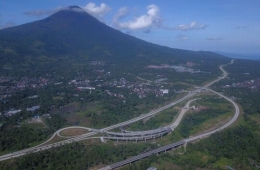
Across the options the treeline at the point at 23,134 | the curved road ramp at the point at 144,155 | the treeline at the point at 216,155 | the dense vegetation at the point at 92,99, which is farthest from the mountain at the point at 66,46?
the treeline at the point at 216,155

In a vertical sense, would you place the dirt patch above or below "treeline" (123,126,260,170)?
above

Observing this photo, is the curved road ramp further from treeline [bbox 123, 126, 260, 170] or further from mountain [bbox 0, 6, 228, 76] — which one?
mountain [bbox 0, 6, 228, 76]

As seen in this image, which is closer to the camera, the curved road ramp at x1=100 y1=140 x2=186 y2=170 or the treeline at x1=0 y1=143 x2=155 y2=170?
the treeline at x1=0 y1=143 x2=155 y2=170

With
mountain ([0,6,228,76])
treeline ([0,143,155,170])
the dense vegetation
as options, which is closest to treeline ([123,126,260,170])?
the dense vegetation

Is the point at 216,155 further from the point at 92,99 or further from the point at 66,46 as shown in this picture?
the point at 66,46

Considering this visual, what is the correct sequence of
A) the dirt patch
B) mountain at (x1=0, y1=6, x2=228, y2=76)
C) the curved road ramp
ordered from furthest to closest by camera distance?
mountain at (x1=0, y1=6, x2=228, y2=76)
the dirt patch
the curved road ramp

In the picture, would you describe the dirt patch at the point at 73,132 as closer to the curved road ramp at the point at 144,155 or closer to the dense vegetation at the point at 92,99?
the dense vegetation at the point at 92,99

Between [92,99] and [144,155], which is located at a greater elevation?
[92,99]

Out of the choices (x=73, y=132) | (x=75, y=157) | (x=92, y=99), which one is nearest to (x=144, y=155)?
(x=75, y=157)

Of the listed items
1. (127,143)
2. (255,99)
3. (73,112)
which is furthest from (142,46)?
(127,143)
